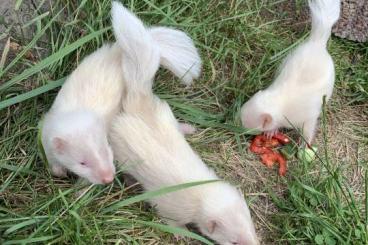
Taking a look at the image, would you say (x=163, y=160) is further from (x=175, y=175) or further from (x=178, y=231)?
(x=178, y=231)

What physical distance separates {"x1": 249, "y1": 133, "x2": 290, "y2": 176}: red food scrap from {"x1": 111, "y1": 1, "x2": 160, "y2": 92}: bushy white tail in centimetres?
99

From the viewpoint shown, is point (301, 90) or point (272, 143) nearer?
point (301, 90)

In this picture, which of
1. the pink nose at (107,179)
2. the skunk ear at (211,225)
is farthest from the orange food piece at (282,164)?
the pink nose at (107,179)

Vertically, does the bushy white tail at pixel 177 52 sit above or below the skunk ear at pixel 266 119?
above

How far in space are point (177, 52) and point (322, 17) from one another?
1043mm

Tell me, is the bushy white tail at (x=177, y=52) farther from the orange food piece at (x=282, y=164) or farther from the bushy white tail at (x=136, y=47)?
the orange food piece at (x=282, y=164)

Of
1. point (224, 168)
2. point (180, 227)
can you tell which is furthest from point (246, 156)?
point (180, 227)

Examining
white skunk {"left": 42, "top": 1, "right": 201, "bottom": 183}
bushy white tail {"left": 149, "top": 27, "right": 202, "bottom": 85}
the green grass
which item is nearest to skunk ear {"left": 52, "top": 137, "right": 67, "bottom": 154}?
white skunk {"left": 42, "top": 1, "right": 201, "bottom": 183}

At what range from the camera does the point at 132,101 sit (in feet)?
12.3

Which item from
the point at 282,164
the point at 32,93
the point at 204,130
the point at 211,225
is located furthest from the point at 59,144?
the point at 282,164

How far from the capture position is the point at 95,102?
3.85 meters

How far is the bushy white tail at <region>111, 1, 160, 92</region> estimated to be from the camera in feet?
12.0

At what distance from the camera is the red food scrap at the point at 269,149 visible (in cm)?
421

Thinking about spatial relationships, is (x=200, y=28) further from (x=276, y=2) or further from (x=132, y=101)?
(x=132, y=101)
